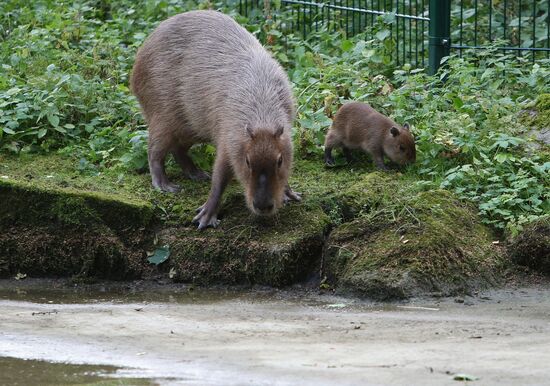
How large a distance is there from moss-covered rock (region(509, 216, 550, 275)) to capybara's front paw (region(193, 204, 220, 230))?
180cm

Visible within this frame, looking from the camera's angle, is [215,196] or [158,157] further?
[158,157]

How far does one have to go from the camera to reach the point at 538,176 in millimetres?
7020

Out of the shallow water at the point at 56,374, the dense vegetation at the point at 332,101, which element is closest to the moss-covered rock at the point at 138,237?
the dense vegetation at the point at 332,101

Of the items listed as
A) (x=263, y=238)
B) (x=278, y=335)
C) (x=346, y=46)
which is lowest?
(x=278, y=335)

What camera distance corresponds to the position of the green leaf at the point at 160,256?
21.5 ft

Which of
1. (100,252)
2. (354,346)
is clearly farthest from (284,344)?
(100,252)

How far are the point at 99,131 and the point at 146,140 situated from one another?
773 millimetres

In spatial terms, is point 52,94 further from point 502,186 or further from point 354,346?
point 354,346

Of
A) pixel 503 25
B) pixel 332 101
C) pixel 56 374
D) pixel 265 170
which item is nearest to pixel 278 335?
pixel 56 374

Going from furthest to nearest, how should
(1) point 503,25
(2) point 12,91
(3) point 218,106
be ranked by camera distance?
(1) point 503,25 < (2) point 12,91 < (3) point 218,106

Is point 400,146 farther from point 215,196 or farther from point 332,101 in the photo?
point 215,196

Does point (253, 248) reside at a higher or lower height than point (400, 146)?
lower

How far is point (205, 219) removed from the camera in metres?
6.68

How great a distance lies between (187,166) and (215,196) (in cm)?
97
